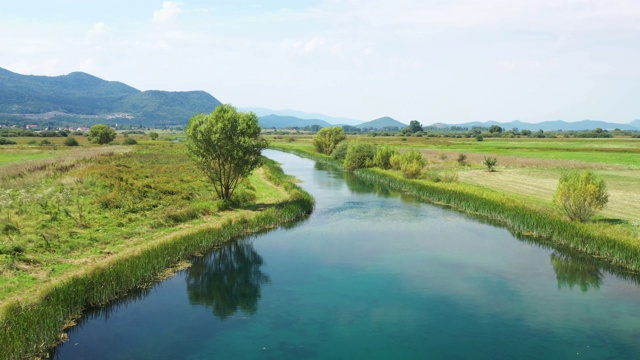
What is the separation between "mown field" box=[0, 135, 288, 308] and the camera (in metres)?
21.7

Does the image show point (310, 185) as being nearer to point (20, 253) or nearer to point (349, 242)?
point (349, 242)

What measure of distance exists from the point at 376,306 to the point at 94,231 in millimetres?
18974

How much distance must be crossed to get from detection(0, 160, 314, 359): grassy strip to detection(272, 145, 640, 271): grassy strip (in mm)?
20713

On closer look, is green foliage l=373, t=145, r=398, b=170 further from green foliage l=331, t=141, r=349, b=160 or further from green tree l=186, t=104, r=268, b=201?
green tree l=186, t=104, r=268, b=201

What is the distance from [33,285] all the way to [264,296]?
34.0 feet

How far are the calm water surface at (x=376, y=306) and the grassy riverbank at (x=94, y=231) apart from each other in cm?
119

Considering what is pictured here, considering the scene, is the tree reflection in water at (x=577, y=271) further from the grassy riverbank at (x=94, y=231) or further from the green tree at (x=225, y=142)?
the green tree at (x=225, y=142)

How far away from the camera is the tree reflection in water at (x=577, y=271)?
77.9ft

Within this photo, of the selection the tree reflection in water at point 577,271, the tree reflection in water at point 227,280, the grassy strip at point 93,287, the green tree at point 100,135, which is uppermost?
the green tree at point 100,135

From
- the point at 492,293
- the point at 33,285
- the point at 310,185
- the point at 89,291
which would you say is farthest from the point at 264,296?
the point at 310,185

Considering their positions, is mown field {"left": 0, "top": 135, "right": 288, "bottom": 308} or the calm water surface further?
mown field {"left": 0, "top": 135, "right": 288, "bottom": 308}

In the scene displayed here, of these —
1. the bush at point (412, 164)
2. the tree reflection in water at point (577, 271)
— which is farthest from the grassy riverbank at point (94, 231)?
the tree reflection in water at point (577, 271)

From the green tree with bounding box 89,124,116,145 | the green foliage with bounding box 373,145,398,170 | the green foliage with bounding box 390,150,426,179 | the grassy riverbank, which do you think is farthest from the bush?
the green tree with bounding box 89,124,116,145

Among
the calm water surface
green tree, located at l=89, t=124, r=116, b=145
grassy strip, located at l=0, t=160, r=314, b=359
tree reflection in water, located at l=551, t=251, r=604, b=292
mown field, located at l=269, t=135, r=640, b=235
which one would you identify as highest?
green tree, located at l=89, t=124, r=116, b=145
